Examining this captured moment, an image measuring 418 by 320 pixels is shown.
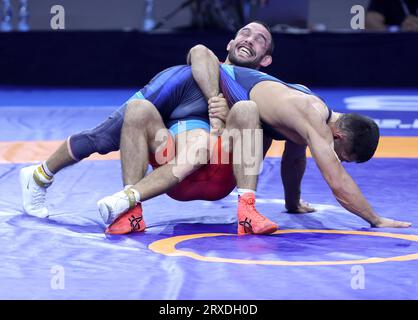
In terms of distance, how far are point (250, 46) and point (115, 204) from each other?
125 cm

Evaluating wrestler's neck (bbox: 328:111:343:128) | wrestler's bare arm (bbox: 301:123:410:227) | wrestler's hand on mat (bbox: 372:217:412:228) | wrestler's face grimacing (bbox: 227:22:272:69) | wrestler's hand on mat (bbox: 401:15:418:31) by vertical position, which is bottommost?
wrestler's hand on mat (bbox: 372:217:412:228)

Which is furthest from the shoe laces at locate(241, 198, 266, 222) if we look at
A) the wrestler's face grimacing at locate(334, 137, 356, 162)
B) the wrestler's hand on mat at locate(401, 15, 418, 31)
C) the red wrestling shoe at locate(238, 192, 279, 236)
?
the wrestler's hand on mat at locate(401, 15, 418, 31)

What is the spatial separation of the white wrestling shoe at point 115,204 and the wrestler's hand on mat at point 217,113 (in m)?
0.54

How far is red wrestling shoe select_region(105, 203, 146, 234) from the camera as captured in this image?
175 inches

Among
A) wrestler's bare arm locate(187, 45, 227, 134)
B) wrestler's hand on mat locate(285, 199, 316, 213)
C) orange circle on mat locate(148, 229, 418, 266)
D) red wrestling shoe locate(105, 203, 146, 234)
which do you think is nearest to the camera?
orange circle on mat locate(148, 229, 418, 266)

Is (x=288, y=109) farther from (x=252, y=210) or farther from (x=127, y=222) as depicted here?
(x=127, y=222)

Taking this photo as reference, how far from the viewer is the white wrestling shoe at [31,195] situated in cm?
489

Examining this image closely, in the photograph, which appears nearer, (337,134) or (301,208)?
(337,134)

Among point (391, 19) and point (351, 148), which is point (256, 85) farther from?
point (391, 19)

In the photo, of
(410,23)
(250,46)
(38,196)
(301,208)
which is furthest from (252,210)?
(410,23)

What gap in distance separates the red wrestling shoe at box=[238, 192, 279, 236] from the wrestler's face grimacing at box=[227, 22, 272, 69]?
3.04ft

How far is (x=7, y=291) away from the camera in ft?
11.5

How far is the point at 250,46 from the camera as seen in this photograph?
5.07 metres

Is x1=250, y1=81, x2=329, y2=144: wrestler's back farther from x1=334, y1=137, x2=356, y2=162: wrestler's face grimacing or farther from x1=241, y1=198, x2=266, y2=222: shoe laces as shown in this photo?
x1=241, y1=198, x2=266, y2=222: shoe laces
